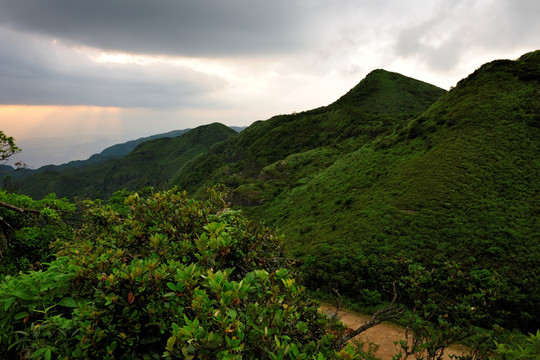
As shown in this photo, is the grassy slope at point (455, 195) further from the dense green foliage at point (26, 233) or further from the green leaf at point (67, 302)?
the dense green foliage at point (26, 233)

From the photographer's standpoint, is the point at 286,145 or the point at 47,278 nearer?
the point at 47,278

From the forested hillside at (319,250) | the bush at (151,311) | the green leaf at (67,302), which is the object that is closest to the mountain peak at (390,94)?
the forested hillside at (319,250)

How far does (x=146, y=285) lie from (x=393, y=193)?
1016 inches

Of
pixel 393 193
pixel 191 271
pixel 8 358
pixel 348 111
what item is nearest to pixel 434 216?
pixel 393 193

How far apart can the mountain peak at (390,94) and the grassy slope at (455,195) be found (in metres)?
44.1

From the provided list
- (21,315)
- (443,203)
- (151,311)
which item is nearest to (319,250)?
(443,203)

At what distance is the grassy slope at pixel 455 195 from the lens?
54.2 feet

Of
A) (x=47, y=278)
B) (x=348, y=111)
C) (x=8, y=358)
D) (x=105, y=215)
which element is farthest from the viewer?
(x=348, y=111)

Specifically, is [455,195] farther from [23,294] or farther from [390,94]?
[390,94]

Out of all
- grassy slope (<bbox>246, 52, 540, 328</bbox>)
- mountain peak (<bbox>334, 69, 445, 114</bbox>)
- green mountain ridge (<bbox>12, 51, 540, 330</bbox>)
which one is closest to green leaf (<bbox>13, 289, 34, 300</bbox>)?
green mountain ridge (<bbox>12, 51, 540, 330</bbox>)

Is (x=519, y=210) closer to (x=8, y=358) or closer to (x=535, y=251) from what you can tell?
(x=535, y=251)

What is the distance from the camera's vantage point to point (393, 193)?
81.5 ft

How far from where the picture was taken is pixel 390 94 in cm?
8575

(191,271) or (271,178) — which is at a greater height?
(191,271)
